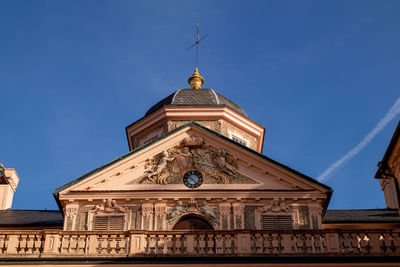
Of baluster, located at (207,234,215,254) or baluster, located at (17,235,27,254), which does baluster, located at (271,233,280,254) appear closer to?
baluster, located at (207,234,215,254)

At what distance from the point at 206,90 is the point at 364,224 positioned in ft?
31.7

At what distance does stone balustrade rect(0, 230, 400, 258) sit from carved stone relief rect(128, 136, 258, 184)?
13.4 ft

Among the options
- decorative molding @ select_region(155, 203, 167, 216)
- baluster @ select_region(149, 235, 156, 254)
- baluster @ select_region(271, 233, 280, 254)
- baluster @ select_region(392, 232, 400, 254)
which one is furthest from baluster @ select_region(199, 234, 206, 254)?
baluster @ select_region(392, 232, 400, 254)

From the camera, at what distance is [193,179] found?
1047 inches

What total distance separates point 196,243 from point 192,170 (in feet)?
15.9

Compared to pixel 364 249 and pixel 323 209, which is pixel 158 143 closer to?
pixel 323 209

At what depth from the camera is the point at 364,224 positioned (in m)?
28.0

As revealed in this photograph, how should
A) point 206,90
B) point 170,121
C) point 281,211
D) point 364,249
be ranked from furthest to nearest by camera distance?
point 206,90, point 170,121, point 281,211, point 364,249

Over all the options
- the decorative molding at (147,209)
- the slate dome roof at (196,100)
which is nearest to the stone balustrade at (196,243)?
the decorative molding at (147,209)

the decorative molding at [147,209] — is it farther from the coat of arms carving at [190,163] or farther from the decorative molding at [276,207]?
the decorative molding at [276,207]

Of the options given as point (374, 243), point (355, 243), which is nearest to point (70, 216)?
point (355, 243)

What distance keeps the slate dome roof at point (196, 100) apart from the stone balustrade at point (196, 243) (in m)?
9.98

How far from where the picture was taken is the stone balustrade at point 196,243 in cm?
2217

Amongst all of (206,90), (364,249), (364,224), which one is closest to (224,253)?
(364,249)
